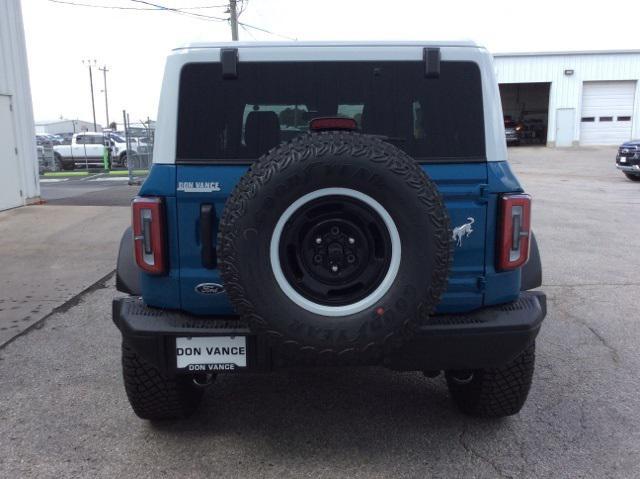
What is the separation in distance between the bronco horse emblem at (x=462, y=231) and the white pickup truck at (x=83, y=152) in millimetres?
27760

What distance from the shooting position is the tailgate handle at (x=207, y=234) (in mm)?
2885

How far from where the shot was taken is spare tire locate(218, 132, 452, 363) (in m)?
Result: 2.53

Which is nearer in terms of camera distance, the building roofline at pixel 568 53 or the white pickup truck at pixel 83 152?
the white pickup truck at pixel 83 152

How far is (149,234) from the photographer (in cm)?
291

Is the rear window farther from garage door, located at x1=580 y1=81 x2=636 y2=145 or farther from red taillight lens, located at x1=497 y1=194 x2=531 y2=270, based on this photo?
garage door, located at x1=580 y1=81 x2=636 y2=145

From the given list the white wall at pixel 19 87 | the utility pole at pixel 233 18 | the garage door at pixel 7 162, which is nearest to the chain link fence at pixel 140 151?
the white wall at pixel 19 87

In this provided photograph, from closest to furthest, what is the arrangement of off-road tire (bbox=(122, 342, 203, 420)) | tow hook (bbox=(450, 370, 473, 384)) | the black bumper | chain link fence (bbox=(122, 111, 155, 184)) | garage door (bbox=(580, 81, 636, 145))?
the black bumper → off-road tire (bbox=(122, 342, 203, 420)) → tow hook (bbox=(450, 370, 473, 384)) → chain link fence (bbox=(122, 111, 155, 184)) → garage door (bbox=(580, 81, 636, 145))

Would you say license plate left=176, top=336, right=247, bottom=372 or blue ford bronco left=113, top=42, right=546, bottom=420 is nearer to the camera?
blue ford bronco left=113, top=42, right=546, bottom=420

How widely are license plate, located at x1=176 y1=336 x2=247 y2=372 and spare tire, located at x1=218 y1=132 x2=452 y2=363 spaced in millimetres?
310

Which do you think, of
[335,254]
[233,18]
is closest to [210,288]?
[335,254]

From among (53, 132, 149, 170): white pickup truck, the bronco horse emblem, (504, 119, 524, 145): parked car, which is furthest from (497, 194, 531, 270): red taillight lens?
(504, 119, 524, 145): parked car

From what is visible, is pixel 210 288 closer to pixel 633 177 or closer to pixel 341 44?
pixel 341 44

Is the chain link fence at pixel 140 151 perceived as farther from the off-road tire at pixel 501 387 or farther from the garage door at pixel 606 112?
the garage door at pixel 606 112

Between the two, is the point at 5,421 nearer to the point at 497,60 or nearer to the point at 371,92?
the point at 371,92
